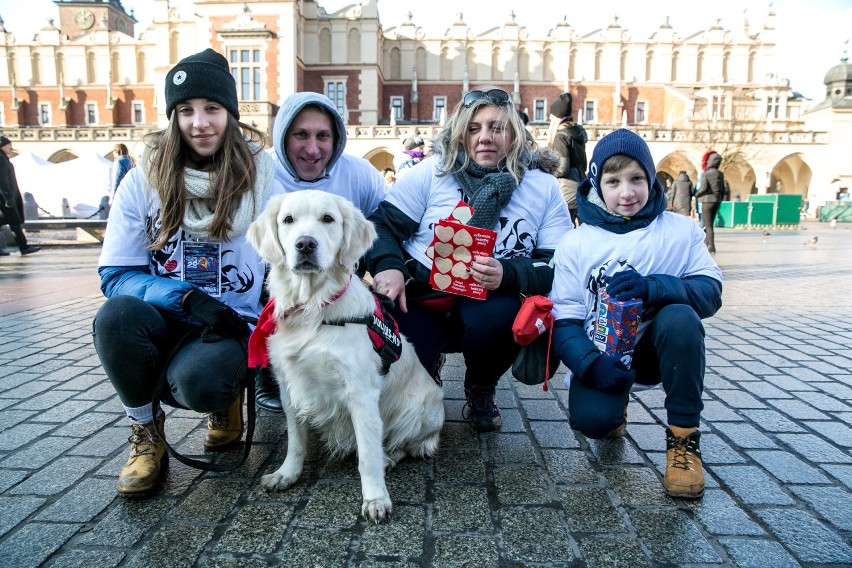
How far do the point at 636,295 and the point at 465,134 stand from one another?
1.41 metres

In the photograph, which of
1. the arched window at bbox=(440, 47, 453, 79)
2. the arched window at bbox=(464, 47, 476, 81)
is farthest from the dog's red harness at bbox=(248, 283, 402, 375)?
the arched window at bbox=(464, 47, 476, 81)

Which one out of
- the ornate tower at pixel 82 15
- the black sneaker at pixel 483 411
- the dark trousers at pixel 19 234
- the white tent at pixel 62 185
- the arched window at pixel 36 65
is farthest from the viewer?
the ornate tower at pixel 82 15

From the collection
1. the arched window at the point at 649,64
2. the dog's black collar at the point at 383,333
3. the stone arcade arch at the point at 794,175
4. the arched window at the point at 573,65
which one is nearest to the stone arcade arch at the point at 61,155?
the arched window at the point at 573,65

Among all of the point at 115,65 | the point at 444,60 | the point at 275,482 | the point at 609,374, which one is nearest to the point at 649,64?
the point at 444,60

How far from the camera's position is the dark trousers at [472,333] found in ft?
10.2

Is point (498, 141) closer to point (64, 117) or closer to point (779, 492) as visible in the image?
point (779, 492)

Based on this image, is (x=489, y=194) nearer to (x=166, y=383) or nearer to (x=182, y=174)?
(x=182, y=174)

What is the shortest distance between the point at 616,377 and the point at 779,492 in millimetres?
851

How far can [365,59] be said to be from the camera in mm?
45750

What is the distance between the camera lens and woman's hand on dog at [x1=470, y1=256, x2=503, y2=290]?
9.87 ft

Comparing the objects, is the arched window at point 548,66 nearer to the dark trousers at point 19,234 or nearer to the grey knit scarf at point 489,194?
the dark trousers at point 19,234

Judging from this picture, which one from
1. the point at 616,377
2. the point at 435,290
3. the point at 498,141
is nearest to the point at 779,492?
the point at 616,377

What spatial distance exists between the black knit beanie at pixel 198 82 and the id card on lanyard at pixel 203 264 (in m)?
0.72

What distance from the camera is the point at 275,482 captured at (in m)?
2.53
